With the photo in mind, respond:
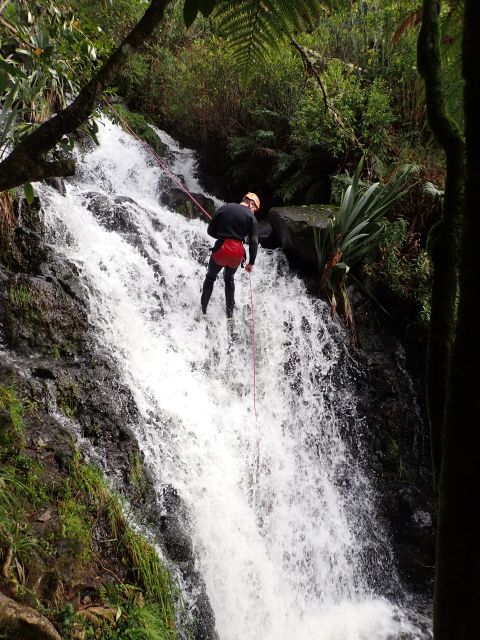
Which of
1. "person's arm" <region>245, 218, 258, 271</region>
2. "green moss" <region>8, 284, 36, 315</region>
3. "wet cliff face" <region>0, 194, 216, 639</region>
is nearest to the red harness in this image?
"person's arm" <region>245, 218, 258, 271</region>

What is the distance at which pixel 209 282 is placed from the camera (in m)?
5.89

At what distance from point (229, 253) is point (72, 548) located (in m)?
3.55

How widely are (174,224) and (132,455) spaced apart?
14.2 feet

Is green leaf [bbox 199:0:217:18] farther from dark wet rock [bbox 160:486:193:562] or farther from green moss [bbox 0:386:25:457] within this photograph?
dark wet rock [bbox 160:486:193:562]

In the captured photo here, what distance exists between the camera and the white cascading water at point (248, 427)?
13.8 ft

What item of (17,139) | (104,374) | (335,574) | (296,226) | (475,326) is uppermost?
(17,139)

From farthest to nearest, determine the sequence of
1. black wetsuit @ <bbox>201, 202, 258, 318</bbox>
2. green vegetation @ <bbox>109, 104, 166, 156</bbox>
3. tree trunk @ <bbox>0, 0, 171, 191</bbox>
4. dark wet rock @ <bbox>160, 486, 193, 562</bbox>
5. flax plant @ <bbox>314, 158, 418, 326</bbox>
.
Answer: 1. green vegetation @ <bbox>109, 104, 166, 156</bbox>
2. flax plant @ <bbox>314, 158, 418, 326</bbox>
3. black wetsuit @ <bbox>201, 202, 258, 318</bbox>
4. dark wet rock @ <bbox>160, 486, 193, 562</bbox>
5. tree trunk @ <bbox>0, 0, 171, 191</bbox>

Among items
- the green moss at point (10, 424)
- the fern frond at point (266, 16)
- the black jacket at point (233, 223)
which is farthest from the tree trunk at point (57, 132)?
the black jacket at point (233, 223)

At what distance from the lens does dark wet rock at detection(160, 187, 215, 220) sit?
26.9 feet

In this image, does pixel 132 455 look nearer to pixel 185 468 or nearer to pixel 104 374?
pixel 185 468

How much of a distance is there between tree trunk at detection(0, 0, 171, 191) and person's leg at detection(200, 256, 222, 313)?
166 inches

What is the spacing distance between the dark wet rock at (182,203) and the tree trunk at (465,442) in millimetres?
7687

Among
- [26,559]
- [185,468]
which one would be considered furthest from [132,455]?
[26,559]

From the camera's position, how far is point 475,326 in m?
0.68
